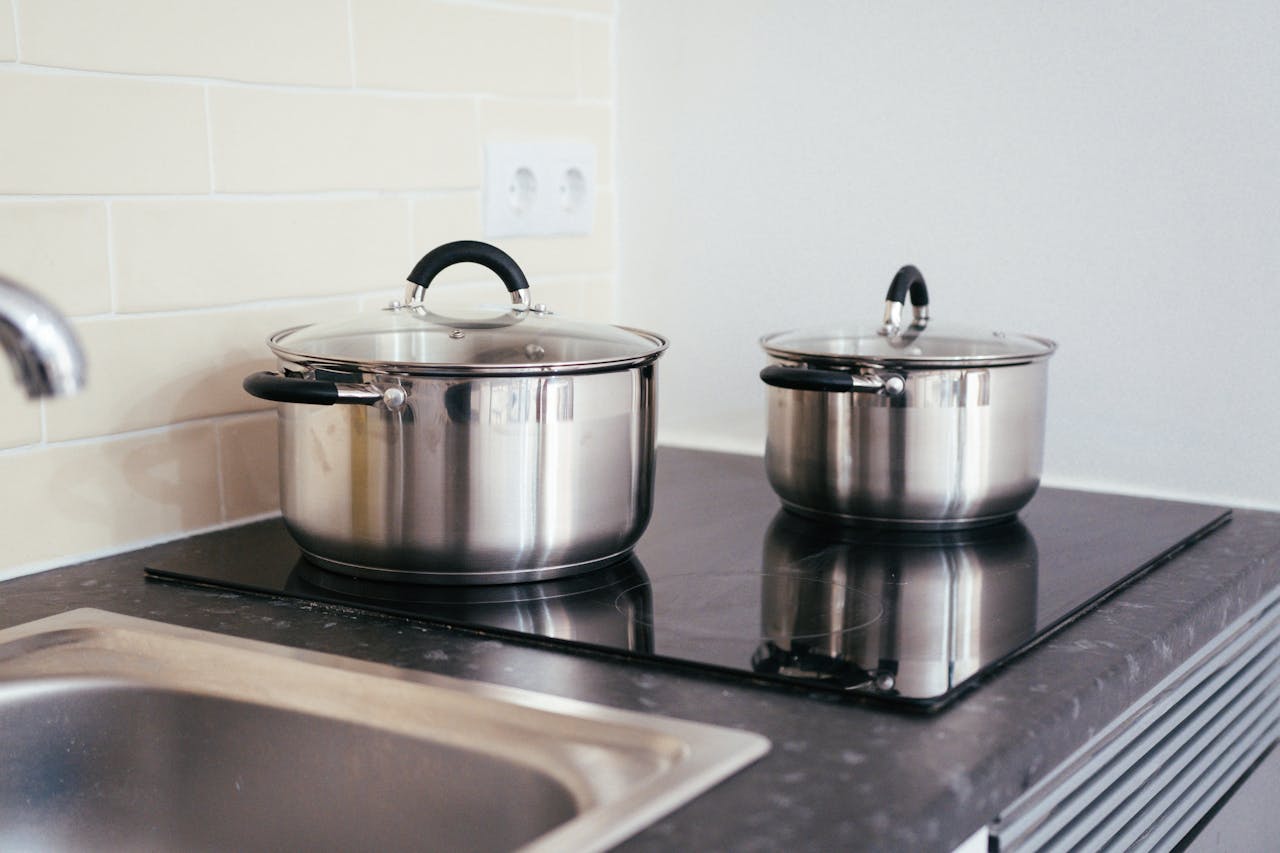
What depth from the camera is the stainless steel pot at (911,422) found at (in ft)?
3.54

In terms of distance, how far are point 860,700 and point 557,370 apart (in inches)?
12.0

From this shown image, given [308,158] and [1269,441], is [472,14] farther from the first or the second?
[1269,441]

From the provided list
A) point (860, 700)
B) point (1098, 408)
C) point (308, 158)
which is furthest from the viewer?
point (1098, 408)

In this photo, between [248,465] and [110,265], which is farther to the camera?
[248,465]

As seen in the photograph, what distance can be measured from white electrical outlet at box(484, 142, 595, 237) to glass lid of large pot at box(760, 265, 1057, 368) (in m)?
0.38

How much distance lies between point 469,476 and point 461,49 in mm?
619

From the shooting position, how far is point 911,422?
108 cm

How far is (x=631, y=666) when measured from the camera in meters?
0.82

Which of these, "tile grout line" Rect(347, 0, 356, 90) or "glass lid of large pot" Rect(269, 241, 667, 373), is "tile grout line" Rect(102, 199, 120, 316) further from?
"tile grout line" Rect(347, 0, 356, 90)

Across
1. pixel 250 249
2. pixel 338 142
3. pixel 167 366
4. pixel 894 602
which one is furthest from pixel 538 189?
pixel 894 602

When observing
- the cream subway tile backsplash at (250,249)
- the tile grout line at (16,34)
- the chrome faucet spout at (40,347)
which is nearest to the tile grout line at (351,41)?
the cream subway tile backsplash at (250,249)

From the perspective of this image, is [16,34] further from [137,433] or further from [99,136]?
[137,433]

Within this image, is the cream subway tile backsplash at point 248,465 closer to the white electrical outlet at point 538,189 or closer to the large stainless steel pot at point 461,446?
the large stainless steel pot at point 461,446

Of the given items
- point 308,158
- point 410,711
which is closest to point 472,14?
point 308,158
